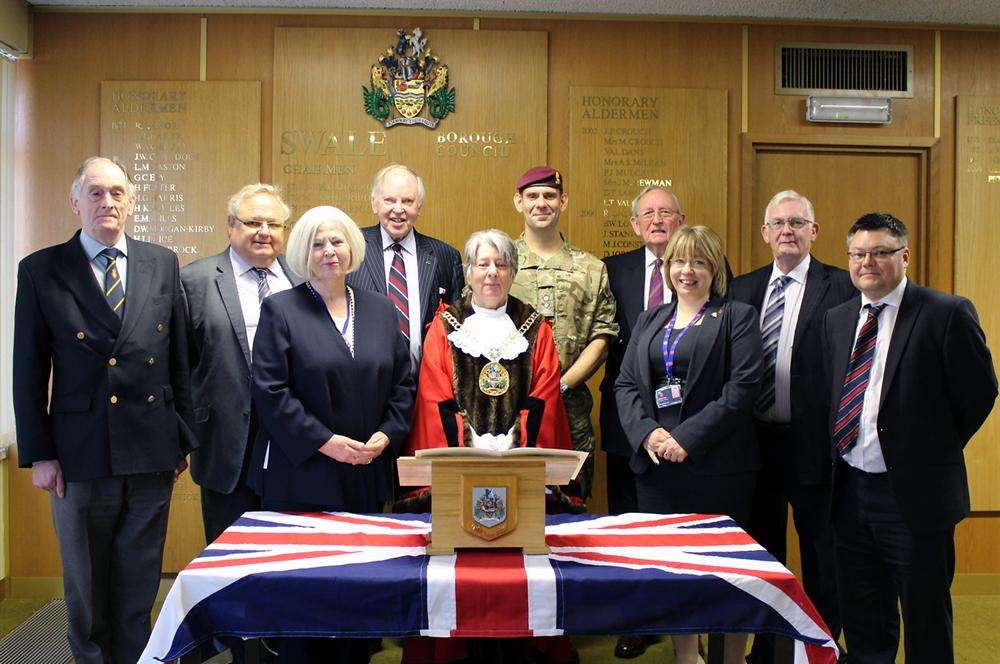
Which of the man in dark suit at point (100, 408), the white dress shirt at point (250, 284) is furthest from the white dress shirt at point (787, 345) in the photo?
the man in dark suit at point (100, 408)

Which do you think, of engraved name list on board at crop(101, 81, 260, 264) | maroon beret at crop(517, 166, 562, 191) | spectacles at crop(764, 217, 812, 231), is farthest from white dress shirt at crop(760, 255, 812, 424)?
engraved name list on board at crop(101, 81, 260, 264)

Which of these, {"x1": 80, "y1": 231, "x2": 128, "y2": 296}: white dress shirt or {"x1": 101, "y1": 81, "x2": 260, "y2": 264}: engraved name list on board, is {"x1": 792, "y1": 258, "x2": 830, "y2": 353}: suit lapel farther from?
{"x1": 101, "y1": 81, "x2": 260, "y2": 264}: engraved name list on board

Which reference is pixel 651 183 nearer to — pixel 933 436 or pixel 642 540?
pixel 933 436

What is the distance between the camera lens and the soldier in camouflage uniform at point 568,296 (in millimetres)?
3590

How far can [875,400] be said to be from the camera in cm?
287

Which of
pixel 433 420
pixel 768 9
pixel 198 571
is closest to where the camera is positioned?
pixel 198 571

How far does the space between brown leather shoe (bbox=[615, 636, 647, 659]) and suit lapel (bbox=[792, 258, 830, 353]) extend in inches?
54.6

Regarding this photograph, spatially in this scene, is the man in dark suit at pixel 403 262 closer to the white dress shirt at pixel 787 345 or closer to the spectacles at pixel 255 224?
the spectacles at pixel 255 224

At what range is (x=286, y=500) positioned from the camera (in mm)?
2809

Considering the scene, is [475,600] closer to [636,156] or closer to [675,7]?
[636,156]

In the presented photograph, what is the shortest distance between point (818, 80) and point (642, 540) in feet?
10.4

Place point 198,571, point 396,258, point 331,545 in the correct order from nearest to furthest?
point 198,571 < point 331,545 < point 396,258

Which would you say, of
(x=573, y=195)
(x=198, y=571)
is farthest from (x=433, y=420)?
(x=573, y=195)

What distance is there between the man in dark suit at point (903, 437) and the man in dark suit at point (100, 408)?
2.32 meters
